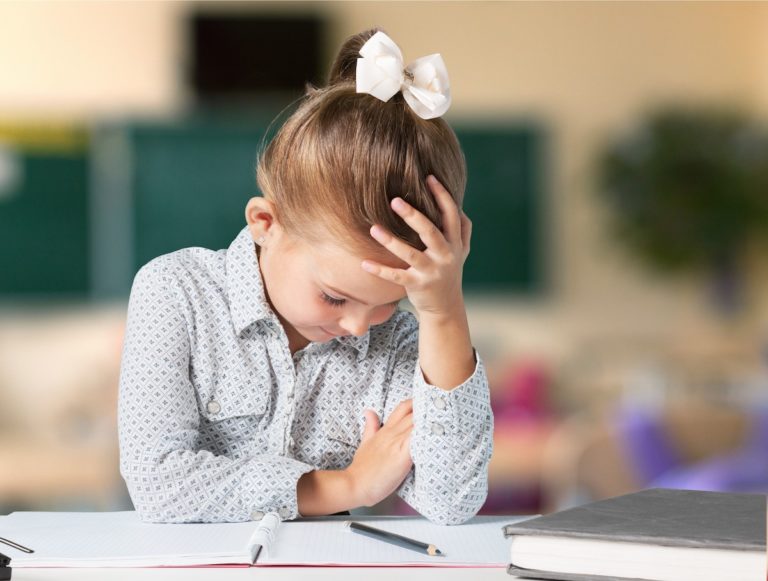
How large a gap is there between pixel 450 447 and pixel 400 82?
0.37 m

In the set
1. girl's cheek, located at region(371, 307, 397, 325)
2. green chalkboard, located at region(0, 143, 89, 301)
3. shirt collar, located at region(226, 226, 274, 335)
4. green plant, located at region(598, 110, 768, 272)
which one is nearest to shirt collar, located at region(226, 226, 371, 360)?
shirt collar, located at region(226, 226, 274, 335)

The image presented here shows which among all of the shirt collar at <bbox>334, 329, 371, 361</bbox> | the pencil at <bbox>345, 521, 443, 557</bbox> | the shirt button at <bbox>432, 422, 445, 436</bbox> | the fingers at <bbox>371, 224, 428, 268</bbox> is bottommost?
the pencil at <bbox>345, 521, 443, 557</bbox>

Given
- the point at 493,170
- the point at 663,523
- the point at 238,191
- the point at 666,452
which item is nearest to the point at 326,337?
the point at 663,523

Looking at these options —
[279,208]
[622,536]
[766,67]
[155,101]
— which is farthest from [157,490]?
[766,67]

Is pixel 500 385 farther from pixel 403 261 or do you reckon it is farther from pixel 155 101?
pixel 403 261

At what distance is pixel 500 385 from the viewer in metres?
4.81

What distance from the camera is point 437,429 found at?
44.6 inches

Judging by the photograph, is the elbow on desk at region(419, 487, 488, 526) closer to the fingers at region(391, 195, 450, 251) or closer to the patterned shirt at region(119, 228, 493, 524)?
the patterned shirt at region(119, 228, 493, 524)

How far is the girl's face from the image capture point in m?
1.08

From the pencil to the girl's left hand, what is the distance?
0.70ft

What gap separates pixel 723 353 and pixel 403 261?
17.3 feet

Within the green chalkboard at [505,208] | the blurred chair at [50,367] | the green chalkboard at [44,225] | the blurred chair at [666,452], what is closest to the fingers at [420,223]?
the blurred chair at [666,452]

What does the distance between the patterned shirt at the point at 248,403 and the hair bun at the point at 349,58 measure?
0.64ft

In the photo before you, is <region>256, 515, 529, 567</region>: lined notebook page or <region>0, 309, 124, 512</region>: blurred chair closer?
<region>256, 515, 529, 567</region>: lined notebook page
